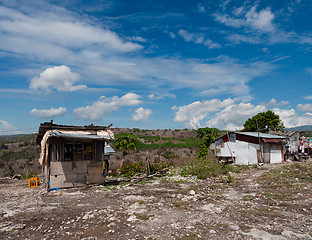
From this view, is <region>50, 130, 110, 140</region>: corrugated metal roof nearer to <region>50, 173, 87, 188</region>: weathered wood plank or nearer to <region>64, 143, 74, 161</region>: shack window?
<region>64, 143, 74, 161</region>: shack window

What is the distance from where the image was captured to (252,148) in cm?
2130

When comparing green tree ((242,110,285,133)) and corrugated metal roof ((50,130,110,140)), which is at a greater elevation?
green tree ((242,110,285,133))

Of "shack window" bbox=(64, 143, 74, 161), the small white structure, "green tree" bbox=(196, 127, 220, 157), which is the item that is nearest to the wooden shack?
"shack window" bbox=(64, 143, 74, 161)

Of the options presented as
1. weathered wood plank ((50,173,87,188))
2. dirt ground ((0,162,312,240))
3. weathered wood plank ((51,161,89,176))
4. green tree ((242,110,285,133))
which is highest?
green tree ((242,110,285,133))

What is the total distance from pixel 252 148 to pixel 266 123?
17.0m

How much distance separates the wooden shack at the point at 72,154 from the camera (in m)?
11.4

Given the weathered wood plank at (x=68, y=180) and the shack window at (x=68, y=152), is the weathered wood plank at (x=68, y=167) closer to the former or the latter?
the weathered wood plank at (x=68, y=180)

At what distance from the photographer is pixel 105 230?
5.93m

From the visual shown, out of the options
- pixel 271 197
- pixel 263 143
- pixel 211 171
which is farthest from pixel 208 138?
pixel 271 197

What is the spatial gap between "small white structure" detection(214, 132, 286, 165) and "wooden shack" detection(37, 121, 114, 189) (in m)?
13.1

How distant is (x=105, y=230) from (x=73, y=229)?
35.9 inches

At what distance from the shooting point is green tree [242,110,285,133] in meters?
35.1

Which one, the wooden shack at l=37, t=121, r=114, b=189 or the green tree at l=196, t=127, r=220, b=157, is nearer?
the wooden shack at l=37, t=121, r=114, b=189

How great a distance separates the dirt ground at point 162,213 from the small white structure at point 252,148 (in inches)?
389
